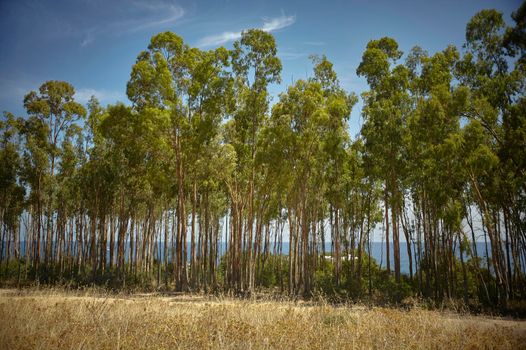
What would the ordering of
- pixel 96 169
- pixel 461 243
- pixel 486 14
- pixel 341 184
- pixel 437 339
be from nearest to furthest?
→ pixel 437 339 → pixel 486 14 → pixel 461 243 → pixel 341 184 → pixel 96 169

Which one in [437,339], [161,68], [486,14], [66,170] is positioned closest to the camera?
[437,339]

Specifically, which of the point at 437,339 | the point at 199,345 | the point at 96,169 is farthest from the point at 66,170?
the point at 437,339

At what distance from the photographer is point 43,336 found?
17.6 ft

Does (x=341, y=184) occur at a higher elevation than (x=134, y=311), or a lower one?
higher

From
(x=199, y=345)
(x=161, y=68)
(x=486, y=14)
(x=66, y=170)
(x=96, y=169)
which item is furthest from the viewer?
(x=66, y=170)

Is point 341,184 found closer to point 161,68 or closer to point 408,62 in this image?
point 408,62

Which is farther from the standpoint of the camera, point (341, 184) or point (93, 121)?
point (93, 121)

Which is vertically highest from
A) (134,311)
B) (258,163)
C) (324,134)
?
(324,134)

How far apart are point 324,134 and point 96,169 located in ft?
51.3

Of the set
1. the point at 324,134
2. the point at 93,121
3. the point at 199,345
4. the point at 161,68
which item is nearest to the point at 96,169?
the point at 93,121

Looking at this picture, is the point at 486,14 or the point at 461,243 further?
the point at 461,243

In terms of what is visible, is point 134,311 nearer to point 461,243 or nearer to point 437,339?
point 437,339

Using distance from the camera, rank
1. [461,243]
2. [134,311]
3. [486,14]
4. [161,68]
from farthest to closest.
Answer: [161,68], [461,243], [486,14], [134,311]

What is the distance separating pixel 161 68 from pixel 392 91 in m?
12.6
